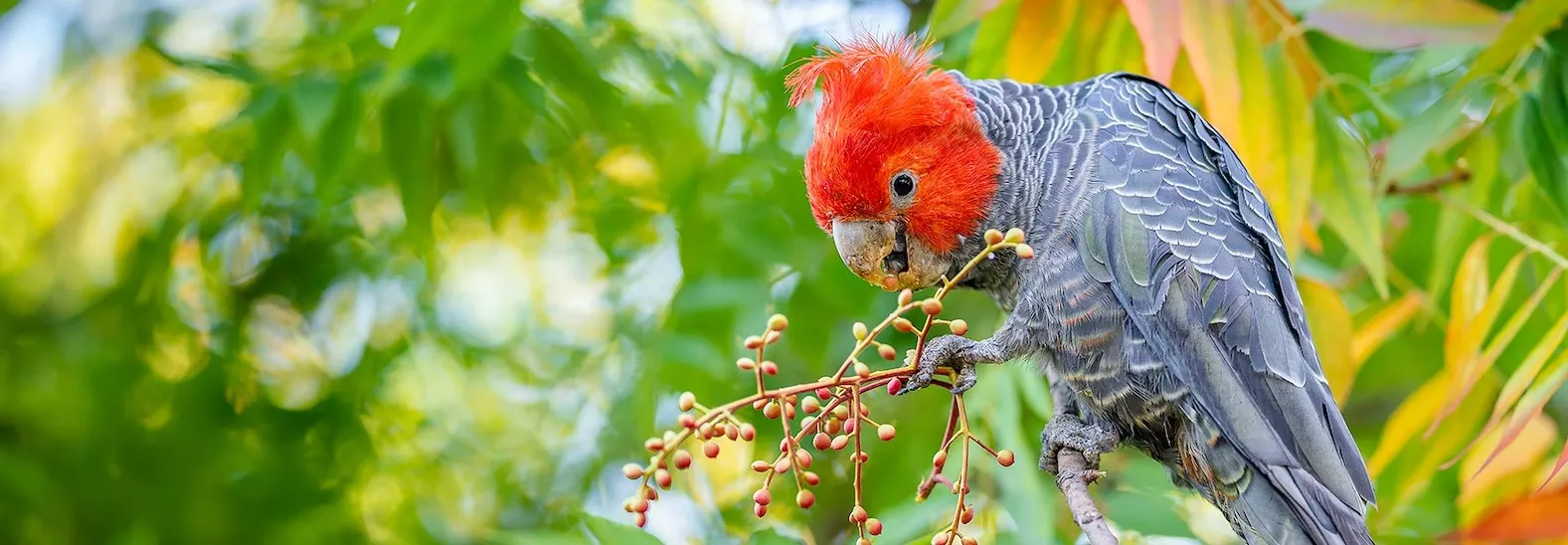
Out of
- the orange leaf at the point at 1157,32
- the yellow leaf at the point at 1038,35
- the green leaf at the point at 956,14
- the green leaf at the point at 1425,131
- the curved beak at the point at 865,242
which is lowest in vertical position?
the curved beak at the point at 865,242

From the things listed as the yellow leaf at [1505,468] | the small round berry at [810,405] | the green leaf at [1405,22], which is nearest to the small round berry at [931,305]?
the small round berry at [810,405]

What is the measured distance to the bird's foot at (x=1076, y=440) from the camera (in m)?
2.49

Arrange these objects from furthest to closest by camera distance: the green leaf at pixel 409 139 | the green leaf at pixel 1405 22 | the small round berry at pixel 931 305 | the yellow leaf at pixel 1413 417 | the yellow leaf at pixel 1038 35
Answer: the green leaf at pixel 409 139 < the yellow leaf at pixel 1413 417 < the yellow leaf at pixel 1038 35 < the green leaf at pixel 1405 22 < the small round berry at pixel 931 305

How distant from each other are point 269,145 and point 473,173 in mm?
564

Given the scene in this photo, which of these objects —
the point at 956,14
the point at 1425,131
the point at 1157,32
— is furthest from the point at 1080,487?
the point at 1425,131

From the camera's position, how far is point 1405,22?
2.57m

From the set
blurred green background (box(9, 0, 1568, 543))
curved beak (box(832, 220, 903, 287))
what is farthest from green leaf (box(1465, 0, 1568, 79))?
curved beak (box(832, 220, 903, 287))

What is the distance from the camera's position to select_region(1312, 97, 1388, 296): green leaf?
2688 mm

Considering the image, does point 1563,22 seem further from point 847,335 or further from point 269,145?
point 269,145

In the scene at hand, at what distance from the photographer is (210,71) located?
3.09 m

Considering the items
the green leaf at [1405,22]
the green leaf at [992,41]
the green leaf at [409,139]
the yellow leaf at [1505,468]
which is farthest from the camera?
the green leaf at [409,139]

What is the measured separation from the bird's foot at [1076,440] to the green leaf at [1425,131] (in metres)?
0.93

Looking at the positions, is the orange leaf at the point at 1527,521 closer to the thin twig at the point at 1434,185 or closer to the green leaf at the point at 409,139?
the thin twig at the point at 1434,185

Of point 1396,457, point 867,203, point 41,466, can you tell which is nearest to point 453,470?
point 41,466
